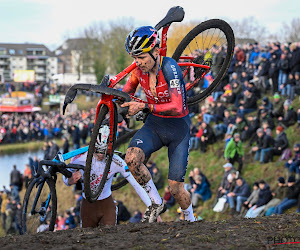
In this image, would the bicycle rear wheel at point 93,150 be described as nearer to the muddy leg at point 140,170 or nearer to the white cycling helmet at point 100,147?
the white cycling helmet at point 100,147

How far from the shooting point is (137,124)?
2711cm

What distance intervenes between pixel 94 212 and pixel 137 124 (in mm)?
19741

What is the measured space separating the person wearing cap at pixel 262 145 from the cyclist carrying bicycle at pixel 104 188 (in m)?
7.83

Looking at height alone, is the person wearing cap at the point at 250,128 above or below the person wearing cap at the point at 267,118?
below

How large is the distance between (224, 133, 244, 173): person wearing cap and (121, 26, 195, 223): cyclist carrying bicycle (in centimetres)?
824

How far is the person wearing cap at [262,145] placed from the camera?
14117 mm

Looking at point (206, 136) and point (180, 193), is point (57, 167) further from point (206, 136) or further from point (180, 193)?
point (206, 136)

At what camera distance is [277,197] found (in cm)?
1195

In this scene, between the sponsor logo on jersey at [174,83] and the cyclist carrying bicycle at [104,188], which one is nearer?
the sponsor logo on jersey at [174,83]

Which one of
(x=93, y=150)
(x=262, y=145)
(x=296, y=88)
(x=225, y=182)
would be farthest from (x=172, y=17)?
(x=296, y=88)

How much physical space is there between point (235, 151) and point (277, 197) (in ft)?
9.16

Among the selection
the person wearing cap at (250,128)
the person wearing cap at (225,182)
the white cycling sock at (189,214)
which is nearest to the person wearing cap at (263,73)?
the person wearing cap at (250,128)

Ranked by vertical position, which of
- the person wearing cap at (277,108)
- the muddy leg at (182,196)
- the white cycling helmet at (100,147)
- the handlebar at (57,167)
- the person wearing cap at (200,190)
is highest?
the person wearing cap at (277,108)

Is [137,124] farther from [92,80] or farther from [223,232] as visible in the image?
[92,80]
